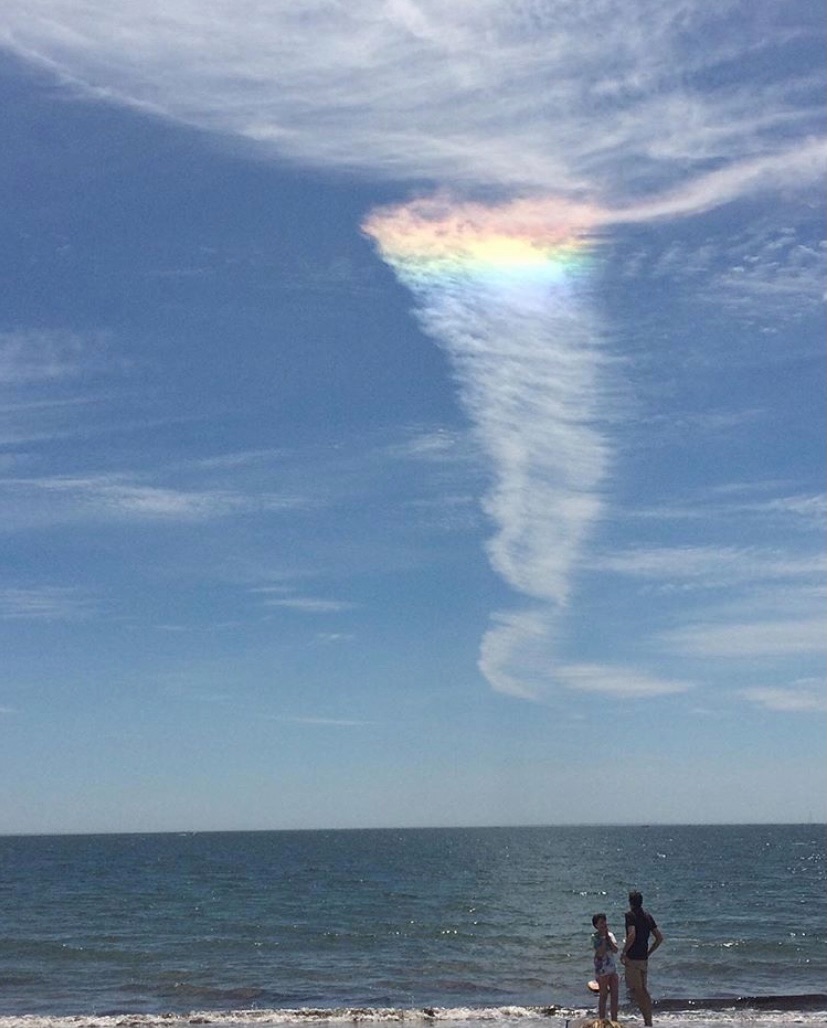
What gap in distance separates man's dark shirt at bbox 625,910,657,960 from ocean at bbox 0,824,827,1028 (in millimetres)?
3383

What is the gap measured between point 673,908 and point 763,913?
4.28m

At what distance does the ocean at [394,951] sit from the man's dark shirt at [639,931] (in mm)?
3383

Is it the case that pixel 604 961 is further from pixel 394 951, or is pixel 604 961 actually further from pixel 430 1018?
pixel 394 951

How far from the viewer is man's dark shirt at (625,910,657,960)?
15.1m

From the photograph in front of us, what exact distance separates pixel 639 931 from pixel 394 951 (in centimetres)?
1969

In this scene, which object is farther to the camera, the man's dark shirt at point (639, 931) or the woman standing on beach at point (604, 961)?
the woman standing on beach at point (604, 961)

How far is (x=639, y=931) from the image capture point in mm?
15203

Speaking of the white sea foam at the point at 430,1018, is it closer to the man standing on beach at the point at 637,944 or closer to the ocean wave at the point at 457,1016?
the ocean wave at the point at 457,1016

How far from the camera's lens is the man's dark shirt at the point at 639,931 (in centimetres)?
1514

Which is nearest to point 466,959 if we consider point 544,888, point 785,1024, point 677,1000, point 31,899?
point 677,1000

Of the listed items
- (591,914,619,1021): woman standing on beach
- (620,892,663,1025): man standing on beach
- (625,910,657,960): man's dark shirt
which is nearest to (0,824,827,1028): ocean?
(591,914,619,1021): woman standing on beach

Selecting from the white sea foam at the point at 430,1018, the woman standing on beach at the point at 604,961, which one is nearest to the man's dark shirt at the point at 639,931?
the woman standing on beach at the point at 604,961

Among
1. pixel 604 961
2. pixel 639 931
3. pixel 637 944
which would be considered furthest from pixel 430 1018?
pixel 639 931

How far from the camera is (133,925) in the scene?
42.6m
